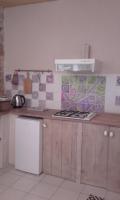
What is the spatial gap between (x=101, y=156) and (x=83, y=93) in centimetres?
93

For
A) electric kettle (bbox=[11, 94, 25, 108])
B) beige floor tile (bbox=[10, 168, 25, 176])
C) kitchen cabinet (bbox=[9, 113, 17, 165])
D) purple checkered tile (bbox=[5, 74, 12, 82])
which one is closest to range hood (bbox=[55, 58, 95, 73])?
electric kettle (bbox=[11, 94, 25, 108])

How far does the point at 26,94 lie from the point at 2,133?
2.46ft

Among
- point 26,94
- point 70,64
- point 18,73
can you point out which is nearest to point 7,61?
point 18,73

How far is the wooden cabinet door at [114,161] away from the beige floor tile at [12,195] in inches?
40.4

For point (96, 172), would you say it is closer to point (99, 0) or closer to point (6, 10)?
point (99, 0)

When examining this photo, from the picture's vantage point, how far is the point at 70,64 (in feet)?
8.45

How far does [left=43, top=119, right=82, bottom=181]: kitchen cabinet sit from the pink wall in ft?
3.03

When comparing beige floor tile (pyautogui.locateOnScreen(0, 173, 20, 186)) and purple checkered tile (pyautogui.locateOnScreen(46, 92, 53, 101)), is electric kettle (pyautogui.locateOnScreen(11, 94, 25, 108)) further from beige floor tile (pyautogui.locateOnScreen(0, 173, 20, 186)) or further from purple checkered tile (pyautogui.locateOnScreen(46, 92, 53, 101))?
beige floor tile (pyautogui.locateOnScreen(0, 173, 20, 186))

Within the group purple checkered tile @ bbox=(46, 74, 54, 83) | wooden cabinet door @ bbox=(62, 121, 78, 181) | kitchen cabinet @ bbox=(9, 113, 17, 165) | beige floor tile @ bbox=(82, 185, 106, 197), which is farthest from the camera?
purple checkered tile @ bbox=(46, 74, 54, 83)

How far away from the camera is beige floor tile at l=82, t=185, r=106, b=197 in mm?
2404

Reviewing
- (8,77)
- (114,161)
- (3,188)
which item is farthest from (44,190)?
(8,77)

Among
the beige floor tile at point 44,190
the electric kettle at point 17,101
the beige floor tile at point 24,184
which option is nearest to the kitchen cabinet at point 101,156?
the beige floor tile at point 44,190

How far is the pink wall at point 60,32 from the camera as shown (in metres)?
2.74

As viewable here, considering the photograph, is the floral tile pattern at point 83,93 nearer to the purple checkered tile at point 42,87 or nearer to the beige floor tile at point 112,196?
the purple checkered tile at point 42,87
